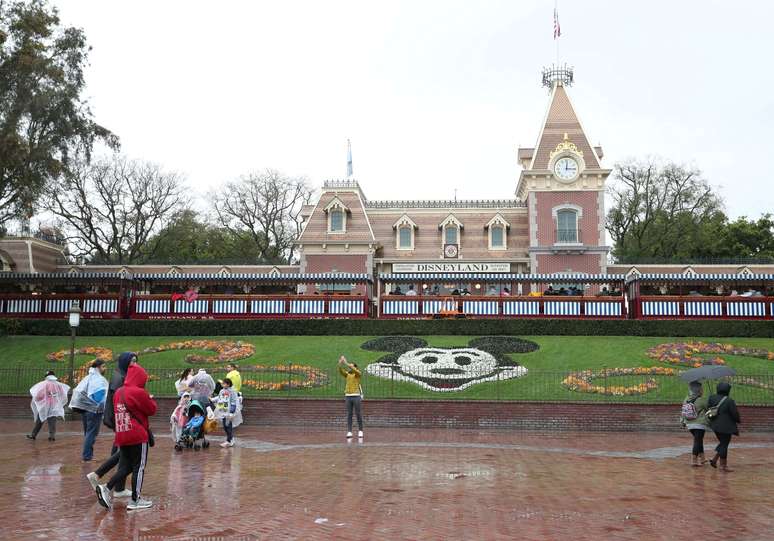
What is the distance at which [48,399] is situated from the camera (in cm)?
1744

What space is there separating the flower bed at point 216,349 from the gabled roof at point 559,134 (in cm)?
2612

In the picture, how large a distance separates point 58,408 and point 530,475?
11557 mm

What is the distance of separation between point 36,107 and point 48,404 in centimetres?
1908

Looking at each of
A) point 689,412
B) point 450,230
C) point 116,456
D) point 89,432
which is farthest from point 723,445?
point 450,230

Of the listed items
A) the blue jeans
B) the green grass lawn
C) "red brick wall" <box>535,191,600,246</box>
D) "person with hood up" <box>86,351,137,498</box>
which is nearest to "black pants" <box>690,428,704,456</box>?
the green grass lawn

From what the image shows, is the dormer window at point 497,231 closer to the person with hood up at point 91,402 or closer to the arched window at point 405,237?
the arched window at point 405,237

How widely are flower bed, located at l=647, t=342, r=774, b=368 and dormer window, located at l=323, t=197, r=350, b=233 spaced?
2524 cm

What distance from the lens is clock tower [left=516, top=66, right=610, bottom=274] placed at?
45.8m

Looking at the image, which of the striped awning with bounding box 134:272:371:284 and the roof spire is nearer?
the striped awning with bounding box 134:272:371:284

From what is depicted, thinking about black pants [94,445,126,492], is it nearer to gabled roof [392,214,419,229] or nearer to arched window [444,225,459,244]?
gabled roof [392,214,419,229]

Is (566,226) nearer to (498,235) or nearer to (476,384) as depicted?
(498,235)

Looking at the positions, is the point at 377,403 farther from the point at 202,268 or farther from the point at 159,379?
the point at 202,268

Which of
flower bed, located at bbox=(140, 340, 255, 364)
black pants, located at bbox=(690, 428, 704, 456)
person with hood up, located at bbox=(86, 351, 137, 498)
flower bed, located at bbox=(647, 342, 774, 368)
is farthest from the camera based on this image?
flower bed, located at bbox=(140, 340, 255, 364)

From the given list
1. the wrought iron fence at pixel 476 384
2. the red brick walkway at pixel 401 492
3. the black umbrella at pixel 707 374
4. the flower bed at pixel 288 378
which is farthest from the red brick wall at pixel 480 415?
the black umbrella at pixel 707 374
